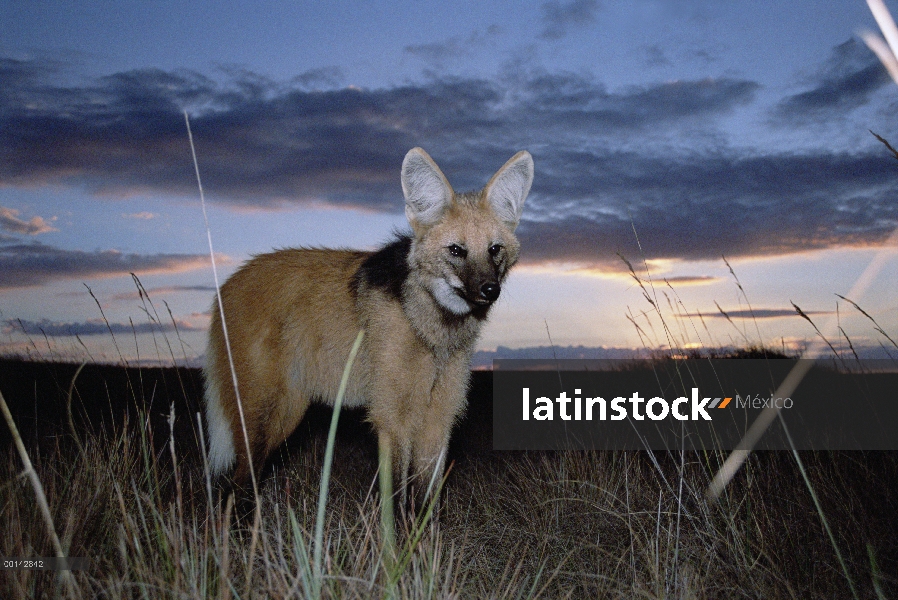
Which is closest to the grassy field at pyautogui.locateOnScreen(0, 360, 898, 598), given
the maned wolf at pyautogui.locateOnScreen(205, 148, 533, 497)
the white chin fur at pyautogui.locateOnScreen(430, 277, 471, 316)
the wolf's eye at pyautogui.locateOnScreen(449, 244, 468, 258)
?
the maned wolf at pyautogui.locateOnScreen(205, 148, 533, 497)

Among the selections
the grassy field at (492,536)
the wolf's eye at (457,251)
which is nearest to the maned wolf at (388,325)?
the wolf's eye at (457,251)

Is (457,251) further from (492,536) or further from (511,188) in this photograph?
(492,536)

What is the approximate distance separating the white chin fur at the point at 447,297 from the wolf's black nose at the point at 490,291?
34 centimetres

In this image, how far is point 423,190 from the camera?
3.46m

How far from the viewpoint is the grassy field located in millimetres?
2047

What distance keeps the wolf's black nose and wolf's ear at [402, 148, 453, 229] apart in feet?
1.98

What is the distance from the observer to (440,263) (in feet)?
Answer: 11.2

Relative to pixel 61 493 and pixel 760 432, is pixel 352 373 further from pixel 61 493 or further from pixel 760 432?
pixel 760 432

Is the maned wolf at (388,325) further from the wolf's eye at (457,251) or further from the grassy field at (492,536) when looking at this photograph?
the grassy field at (492,536)

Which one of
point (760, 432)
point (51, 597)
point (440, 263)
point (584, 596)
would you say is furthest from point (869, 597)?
point (51, 597)

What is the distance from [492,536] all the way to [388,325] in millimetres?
1308

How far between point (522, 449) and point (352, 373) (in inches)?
111

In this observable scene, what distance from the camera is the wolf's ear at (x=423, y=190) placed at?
11.0 ft

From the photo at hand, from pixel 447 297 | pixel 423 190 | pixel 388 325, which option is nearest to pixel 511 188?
pixel 423 190
